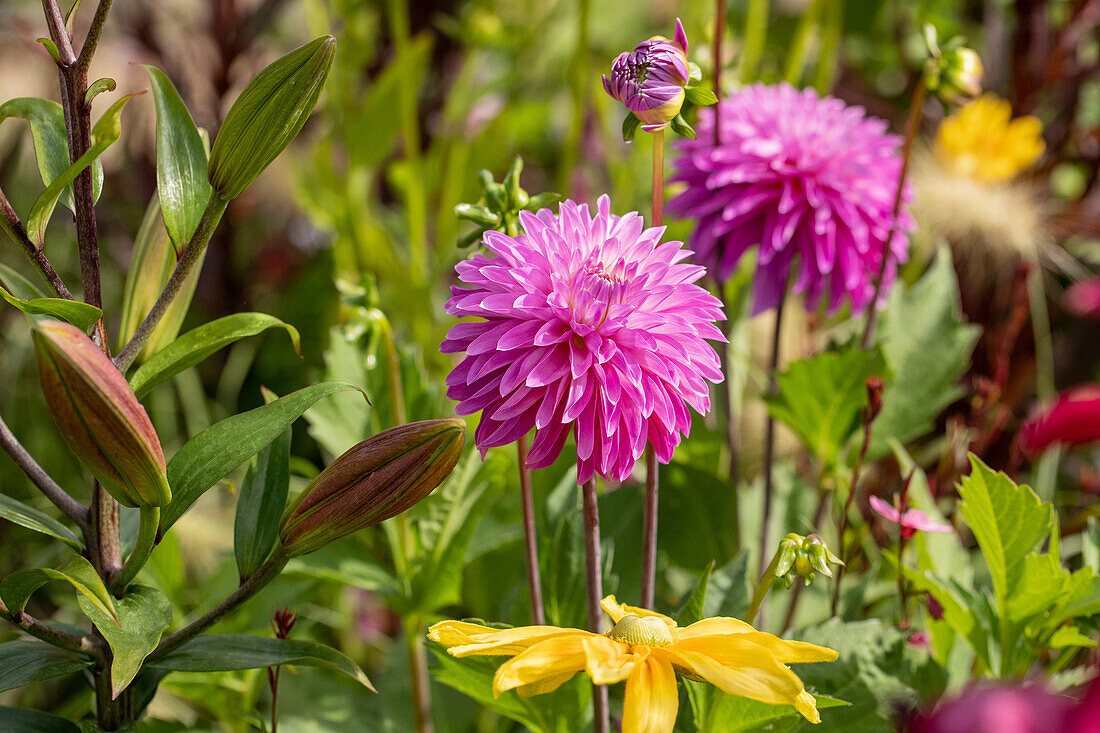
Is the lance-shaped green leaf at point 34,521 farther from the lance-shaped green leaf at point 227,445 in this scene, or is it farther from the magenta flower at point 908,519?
the magenta flower at point 908,519

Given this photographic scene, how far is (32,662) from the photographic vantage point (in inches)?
11.1

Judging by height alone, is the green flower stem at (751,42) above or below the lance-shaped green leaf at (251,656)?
above

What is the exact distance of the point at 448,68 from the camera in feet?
3.77

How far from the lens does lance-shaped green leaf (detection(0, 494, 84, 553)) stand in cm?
27

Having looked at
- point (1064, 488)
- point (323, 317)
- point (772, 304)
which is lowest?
point (1064, 488)

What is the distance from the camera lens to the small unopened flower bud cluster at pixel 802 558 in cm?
28

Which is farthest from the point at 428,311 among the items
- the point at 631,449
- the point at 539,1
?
the point at 631,449

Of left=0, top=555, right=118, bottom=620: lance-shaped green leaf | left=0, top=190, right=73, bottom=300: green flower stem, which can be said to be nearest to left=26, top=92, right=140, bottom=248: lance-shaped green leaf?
left=0, top=190, right=73, bottom=300: green flower stem

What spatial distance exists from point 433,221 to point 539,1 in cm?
27

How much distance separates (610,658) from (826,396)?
10.4 inches

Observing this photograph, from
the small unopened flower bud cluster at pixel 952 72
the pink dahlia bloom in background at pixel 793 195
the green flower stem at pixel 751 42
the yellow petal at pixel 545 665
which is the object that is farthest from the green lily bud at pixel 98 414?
the green flower stem at pixel 751 42

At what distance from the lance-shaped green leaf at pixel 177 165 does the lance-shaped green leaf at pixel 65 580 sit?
11cm

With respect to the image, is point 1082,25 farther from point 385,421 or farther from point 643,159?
point 385,421

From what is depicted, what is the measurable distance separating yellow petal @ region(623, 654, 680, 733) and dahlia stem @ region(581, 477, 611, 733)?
0.06m
